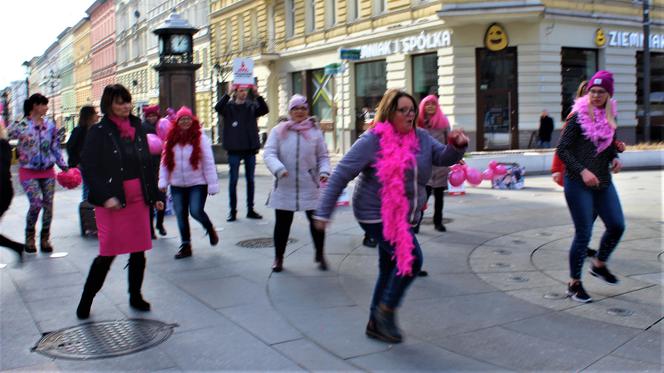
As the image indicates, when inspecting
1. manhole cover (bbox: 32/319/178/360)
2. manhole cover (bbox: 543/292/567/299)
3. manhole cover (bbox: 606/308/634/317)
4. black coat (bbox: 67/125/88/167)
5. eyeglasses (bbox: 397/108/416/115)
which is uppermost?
eyeglasses (bbox: 397/108/416/115)

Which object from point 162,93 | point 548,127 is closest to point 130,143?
point 162,93

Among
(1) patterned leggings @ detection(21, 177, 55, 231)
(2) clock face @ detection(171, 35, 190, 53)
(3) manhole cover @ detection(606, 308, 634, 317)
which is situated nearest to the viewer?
(3) manhole cover @ detection(606, 308, 634, 317)

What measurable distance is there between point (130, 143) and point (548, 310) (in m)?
3.42

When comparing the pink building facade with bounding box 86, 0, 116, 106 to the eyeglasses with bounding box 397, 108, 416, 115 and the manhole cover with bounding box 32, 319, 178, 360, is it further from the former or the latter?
the eyeglasses with bounding box 397, 108, 416, 115

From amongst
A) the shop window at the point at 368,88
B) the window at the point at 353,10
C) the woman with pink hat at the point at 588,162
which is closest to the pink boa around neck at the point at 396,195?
the woman with pink hat at the point at 588,162

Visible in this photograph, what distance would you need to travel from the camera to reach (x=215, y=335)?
504 cm

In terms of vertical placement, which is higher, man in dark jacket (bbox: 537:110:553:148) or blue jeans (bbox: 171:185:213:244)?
man in dark jacket (bbox: 537:110:553:148)

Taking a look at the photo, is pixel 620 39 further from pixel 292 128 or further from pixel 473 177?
pixel 292 128

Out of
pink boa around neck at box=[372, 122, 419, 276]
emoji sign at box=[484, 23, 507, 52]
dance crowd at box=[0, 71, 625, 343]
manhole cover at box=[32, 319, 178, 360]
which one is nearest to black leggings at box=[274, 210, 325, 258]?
dance crowd at box=[0, 71, 625, 343]

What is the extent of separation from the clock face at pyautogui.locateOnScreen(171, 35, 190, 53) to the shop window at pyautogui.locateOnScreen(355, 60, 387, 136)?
33.6ft

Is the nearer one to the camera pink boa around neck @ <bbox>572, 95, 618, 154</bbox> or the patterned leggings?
pink boa around neck @ <bbox>572, 95, 618, 154</bbox>

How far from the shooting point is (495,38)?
81.3 ft

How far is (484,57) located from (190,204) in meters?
19.1

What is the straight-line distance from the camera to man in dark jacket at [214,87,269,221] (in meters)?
10.8
